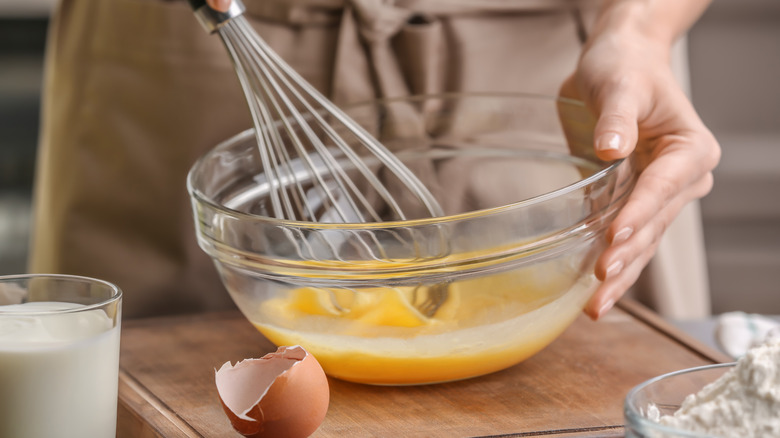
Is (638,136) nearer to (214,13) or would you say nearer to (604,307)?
(604,307)

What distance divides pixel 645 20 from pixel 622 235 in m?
0.30

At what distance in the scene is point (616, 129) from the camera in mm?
624

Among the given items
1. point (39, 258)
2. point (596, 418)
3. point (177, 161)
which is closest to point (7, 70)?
point (39, 258)

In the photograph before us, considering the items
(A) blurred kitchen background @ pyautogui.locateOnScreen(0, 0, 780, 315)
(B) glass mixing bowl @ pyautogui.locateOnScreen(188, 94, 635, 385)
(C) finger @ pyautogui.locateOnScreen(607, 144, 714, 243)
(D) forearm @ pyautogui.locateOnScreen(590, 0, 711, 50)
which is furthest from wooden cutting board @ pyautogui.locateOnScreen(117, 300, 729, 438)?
(A) blurred kitchen background @ pyautogui.locateOnScreen(0, 0, 780, 315)

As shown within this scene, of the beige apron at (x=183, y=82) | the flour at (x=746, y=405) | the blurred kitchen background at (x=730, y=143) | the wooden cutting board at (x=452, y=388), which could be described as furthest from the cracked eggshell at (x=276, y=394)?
the blurred kitchen background at (x=730, y=143)

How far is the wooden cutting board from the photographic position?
587 mm

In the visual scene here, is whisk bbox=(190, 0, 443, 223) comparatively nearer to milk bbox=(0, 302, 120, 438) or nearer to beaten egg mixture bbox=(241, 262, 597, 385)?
beaten egg mixture bbox=(241, 262, 597, 385)

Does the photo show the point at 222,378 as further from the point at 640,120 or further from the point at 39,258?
the point at 39,258

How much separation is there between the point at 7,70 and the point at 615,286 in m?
1.71

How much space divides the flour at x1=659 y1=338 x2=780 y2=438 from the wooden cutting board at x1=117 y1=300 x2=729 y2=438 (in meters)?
0.13

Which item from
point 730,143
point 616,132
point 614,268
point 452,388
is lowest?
point 730,143

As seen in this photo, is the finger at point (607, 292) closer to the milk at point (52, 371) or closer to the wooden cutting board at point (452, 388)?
the wooden cutting board at point (452, 388)

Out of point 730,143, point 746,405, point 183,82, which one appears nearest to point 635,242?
point 746,405

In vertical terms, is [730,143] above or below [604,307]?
below
